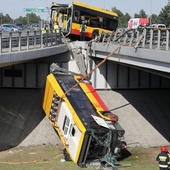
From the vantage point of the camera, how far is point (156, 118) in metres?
24.8

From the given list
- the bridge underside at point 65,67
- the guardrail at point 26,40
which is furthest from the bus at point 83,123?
the bridge underside at point 65,67

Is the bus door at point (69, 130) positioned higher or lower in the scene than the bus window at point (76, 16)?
lower

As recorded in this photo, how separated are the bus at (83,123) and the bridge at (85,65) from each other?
183 centimetres

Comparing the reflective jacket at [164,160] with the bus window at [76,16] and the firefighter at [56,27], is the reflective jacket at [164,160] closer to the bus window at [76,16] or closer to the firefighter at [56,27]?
the firefighter at [56,27]

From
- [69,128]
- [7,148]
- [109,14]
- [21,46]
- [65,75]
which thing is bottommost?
[7,148]

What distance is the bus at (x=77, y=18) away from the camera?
102ft

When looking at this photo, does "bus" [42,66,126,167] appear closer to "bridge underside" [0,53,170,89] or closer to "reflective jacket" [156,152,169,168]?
"reflective jacket" [156,152,169,168]

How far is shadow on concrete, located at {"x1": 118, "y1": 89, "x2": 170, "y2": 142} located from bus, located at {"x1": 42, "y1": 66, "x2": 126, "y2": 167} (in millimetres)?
5235

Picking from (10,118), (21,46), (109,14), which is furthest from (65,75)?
(109,14)

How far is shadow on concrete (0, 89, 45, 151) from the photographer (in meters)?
21.8

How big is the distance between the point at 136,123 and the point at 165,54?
8945 mm

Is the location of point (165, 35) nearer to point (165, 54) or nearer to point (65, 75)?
point (165, 54)

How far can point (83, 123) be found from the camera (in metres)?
16.9

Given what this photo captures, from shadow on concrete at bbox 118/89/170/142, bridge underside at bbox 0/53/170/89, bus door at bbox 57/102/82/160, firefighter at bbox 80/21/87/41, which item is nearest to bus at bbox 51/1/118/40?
firefighter at bbox 80/21/87/41
